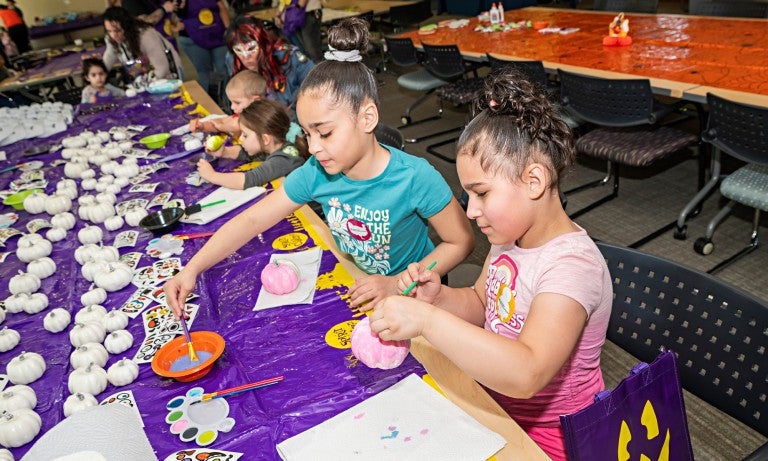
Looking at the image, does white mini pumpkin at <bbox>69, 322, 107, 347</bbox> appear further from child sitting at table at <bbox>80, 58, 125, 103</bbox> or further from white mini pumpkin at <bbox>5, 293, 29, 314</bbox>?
child sitting at table at <bbox>80, 58, 125, 103</bbox>

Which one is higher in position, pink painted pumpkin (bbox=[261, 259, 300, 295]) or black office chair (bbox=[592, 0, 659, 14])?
black office chair (bbox=[592, 0, 659, 14])

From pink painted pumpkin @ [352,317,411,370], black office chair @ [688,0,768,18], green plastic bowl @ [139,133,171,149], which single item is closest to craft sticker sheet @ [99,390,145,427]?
pink painted pumpkin @ [352,317,411,370]

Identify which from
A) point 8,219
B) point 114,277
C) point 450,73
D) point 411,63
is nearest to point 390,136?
point 114,277

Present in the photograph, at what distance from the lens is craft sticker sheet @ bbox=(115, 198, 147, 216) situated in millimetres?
2011

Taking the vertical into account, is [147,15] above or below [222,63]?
above

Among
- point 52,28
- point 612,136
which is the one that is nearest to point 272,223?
point 612,136

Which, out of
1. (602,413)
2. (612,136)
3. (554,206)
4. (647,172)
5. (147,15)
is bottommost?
(647,172)

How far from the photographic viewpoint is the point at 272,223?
5.28 feet

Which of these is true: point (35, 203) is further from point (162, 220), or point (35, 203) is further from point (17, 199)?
point (162, 220)

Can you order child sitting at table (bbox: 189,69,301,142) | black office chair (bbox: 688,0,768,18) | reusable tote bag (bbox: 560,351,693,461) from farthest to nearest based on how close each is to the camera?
black office chair (bbox: 688,0,768,18) → child sitting at table (bbox: 189,69,301,142) → reusable tote bag (bbox: 560,351,693,461)

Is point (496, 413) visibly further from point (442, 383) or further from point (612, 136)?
point (612, 136)

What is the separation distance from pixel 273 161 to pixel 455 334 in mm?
1454

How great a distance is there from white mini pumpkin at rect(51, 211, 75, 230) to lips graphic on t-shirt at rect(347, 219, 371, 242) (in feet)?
3.72

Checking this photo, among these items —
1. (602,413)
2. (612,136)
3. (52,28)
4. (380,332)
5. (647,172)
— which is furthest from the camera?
(52,28)
